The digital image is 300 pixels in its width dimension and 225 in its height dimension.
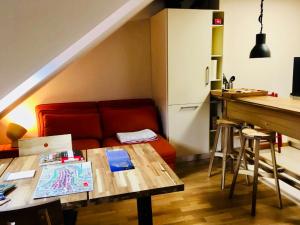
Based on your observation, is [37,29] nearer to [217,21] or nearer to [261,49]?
[261,49]

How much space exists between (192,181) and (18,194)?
2034 millimetres

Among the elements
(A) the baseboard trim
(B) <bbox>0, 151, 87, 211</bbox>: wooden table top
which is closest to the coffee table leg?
(B) <bbox>0, 151, 87, 211</bbox>: wooden table top

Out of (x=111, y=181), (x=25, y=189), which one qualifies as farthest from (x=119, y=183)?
(x=25, y=189)

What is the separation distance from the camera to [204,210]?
2338mm

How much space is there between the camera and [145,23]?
3.59 m

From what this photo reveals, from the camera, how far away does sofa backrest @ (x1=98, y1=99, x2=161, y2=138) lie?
10.8 ft

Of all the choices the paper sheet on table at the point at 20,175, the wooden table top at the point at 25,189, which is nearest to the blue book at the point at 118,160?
the wooden table top at the point at 25,189

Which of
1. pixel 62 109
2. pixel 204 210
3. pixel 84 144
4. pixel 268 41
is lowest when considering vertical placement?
pixel 204 210

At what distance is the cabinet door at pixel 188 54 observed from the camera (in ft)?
10.1

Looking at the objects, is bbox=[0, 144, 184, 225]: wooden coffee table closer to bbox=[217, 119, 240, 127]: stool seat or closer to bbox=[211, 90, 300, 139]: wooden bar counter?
bbox=[211, 90, 300, 139]: wooden bar counter

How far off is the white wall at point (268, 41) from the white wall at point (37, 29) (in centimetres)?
327

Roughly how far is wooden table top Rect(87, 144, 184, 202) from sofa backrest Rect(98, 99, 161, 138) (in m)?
1.52

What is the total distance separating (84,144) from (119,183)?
1672mm

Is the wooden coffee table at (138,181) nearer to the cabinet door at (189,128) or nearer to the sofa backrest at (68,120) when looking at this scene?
the sofa backrest at (68,120)
